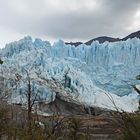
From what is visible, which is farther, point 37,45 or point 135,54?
point 37,45

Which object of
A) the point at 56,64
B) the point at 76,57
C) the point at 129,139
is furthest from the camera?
the point at 76,57

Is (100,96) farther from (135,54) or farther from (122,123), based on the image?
(122,123)

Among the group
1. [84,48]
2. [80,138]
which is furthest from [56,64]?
[80,138]

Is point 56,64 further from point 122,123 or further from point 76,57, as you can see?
point 122,123

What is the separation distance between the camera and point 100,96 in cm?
5288

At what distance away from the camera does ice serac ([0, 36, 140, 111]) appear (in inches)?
2100

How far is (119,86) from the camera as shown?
2199 inches

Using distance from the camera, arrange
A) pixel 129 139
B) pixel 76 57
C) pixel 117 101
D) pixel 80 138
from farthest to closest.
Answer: pixel 76 57
pixel 117 101
pixel 80 138
pixel 129 139

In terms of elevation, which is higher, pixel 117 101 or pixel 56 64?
pixel 56 64

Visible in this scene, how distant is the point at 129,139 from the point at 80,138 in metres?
3.61

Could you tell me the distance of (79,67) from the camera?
55938mm

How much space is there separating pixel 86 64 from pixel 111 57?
3712mm

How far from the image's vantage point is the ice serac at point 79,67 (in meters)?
53.3

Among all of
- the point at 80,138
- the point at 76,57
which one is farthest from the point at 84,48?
the point at 80,138
